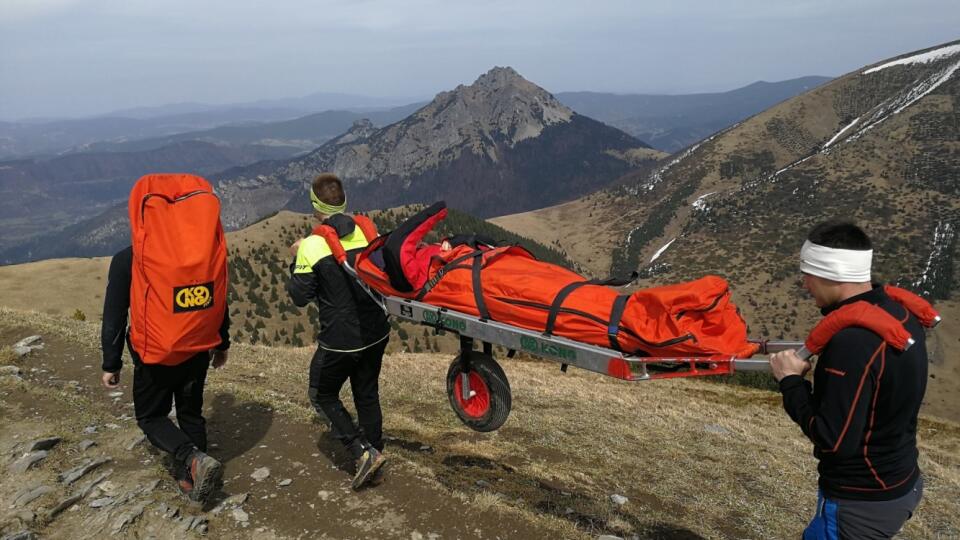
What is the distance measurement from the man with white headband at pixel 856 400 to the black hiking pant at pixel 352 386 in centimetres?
438

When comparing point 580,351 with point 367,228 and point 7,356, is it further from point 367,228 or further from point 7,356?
point 7,356

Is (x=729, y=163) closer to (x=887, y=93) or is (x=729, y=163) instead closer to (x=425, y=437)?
(x=887, y=93)

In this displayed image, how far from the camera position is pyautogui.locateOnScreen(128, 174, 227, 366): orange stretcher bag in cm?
530

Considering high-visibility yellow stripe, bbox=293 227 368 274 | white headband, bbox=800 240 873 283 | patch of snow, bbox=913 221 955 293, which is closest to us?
white headband, bbox=800 240 873 283

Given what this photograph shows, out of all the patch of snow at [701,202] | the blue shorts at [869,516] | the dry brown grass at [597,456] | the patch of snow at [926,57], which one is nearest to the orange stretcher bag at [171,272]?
the dry brown grass at [597,456]

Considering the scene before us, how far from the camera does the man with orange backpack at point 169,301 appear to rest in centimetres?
532

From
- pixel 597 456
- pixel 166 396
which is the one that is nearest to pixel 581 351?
pixel 166 396

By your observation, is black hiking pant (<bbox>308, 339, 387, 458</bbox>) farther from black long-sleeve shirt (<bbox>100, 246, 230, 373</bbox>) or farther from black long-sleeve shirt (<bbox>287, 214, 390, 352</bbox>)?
black long-sleeve shirt (<bbox>100, 246, 230, 373</bbox>)

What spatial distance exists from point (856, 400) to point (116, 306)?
637 centimetres

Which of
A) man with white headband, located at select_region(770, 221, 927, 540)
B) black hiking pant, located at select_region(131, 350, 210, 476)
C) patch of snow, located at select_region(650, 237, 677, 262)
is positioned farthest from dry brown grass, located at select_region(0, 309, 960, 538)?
patch of snow, located at select_region(650, 237, 677, 262)

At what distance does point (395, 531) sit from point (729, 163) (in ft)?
574

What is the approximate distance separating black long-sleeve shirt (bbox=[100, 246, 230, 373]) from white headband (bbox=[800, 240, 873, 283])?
597 cm

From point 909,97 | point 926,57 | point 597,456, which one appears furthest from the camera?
point 926,57

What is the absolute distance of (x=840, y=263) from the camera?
360cm
